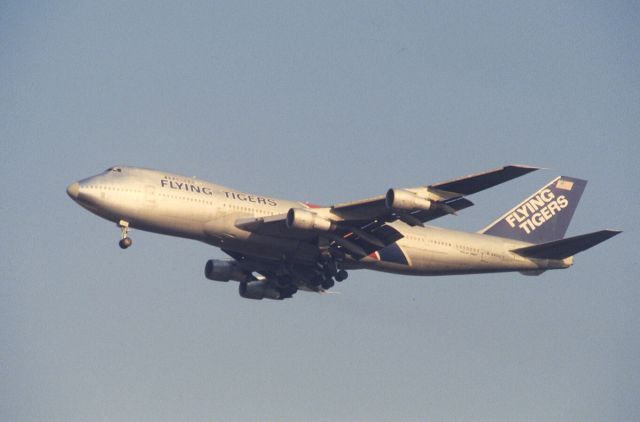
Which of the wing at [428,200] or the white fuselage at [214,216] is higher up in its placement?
the wing at [428,200]

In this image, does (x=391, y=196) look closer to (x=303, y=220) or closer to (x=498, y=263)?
(x=303, y=220)

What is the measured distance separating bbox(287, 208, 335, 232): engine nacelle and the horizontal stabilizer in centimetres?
1306

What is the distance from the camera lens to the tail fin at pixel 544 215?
58469mm

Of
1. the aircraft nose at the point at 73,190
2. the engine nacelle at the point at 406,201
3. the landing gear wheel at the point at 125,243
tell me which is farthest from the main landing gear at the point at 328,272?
the aircraft nose at the point at 73,190

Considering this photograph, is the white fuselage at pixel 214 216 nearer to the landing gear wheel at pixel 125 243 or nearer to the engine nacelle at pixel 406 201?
the landing gear wheel at pixel 125 243

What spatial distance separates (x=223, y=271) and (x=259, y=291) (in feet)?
7.85

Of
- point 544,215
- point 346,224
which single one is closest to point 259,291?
point 346,224

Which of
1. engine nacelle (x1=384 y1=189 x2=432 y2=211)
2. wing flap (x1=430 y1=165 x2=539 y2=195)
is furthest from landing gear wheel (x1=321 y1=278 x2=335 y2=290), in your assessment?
wing flap (x1=430 y1=165 x2=539 y2=195)

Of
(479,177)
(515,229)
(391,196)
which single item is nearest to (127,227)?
(391,196)

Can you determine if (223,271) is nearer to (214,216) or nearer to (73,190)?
(214,216)

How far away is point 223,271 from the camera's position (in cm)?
5634

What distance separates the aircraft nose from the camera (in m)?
49.0

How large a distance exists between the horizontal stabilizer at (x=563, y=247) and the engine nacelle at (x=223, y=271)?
15.8m

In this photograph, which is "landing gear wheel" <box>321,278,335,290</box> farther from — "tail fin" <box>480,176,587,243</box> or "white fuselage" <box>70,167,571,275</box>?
"tail fin" <box>480,176,587,243</box>
